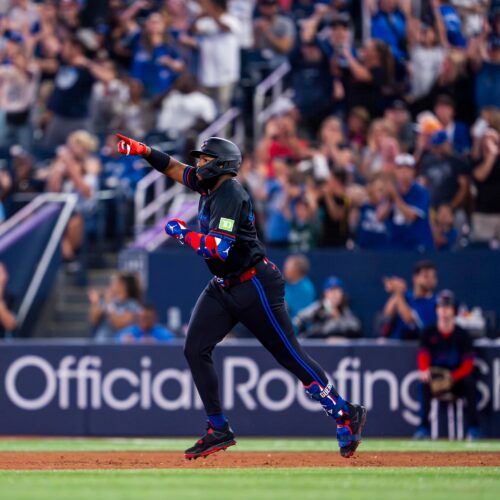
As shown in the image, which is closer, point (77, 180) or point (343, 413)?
point (343, 413)

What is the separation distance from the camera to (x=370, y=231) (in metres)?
15.3

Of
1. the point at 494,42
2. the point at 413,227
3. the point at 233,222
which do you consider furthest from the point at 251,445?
the point at 494,42

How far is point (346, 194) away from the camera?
1541 cm

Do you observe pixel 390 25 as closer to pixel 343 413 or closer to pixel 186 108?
pixel 186 108

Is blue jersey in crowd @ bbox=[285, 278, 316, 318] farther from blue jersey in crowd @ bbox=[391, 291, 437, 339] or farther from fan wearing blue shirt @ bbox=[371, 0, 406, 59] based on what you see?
fan wearing blue shirt @ bbox=[371, 0, 406, 59]

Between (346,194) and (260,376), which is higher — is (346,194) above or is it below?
above

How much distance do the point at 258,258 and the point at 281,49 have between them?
993 centimetres

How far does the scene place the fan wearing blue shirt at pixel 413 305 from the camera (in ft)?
46.9

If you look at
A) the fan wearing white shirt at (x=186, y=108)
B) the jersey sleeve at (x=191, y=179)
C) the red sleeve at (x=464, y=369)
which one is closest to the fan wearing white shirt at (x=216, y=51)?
the fan wearing white shirt at (x=186, y=108)

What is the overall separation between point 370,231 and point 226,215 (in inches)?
260

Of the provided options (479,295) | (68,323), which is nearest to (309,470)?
(479,295)

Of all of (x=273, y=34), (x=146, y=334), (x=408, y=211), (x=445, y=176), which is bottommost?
(x=146, y=334)

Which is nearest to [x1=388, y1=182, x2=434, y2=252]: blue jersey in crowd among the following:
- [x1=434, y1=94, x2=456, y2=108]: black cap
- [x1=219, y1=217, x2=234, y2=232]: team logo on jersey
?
[x1=434, y1=94, x2=456, y2=108]: black cap

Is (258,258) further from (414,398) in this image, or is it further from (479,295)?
(479,295)
